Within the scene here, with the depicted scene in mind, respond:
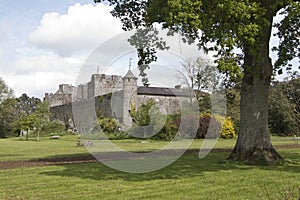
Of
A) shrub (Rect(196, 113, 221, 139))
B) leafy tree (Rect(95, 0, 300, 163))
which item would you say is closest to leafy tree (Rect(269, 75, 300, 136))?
shrub (Rect(196, 113, 221, 139))

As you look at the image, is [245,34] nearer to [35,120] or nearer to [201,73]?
[201,73]

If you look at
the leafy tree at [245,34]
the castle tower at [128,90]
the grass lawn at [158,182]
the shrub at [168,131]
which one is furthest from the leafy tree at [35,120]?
the grass lawn at [158,182]

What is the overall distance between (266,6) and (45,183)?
9171 mm

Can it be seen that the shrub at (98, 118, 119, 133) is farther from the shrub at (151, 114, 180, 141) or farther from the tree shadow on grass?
the tree shadow on grass

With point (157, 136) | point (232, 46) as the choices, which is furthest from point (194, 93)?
point (232, 46)

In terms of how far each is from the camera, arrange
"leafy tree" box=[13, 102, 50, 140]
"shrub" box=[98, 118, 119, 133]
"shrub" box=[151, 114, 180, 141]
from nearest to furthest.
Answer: "shrub" box=[151, 114, 180, 141], "shrub" box=[98, 118, 119, 133], "leafy tree" box=[13, 102, 50, 140]

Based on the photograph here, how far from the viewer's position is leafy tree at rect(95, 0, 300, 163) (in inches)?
419

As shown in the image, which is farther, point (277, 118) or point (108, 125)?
point (277, 118)

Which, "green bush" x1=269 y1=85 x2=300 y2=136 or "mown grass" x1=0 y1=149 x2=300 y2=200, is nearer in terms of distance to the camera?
"mown grass" x1=0 y1=149 x2=300 y2=200

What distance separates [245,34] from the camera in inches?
433

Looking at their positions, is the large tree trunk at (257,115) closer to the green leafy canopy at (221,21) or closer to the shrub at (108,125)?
the green leafy canopy at (221,21)

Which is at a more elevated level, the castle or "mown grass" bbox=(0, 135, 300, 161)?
the castle

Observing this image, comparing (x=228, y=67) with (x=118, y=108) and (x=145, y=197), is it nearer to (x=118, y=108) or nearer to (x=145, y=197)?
(x=145, y=197)

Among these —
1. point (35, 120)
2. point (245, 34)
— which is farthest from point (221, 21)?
point (35, 120)
